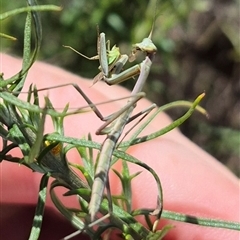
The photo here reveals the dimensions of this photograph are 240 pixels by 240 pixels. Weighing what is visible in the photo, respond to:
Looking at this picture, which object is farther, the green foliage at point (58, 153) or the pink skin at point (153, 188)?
the pink skin at point (153, 188)

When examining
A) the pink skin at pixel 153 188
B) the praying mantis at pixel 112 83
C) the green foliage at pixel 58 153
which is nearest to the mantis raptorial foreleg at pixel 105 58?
the praying mantis at pixel 112 83

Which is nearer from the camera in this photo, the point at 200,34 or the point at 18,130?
the point at 18,130

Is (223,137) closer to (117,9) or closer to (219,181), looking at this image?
(117,9)

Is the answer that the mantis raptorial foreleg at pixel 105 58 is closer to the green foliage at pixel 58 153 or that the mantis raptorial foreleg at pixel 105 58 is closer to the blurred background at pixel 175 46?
the green foliage at pixel 58 153

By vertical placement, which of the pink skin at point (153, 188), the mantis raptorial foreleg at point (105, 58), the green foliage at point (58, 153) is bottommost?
the pink skin at point (153, 188)

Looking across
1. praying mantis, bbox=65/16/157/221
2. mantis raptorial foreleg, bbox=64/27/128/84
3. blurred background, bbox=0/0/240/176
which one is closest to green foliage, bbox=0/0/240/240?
praying mantis, bbox=65/16/157/221

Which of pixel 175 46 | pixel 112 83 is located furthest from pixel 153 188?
pixel 175 46

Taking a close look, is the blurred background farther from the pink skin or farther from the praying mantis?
the praying mantis

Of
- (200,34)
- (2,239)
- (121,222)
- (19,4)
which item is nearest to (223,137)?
(200,34)

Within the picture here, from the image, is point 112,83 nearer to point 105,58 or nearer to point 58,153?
point 105,58
